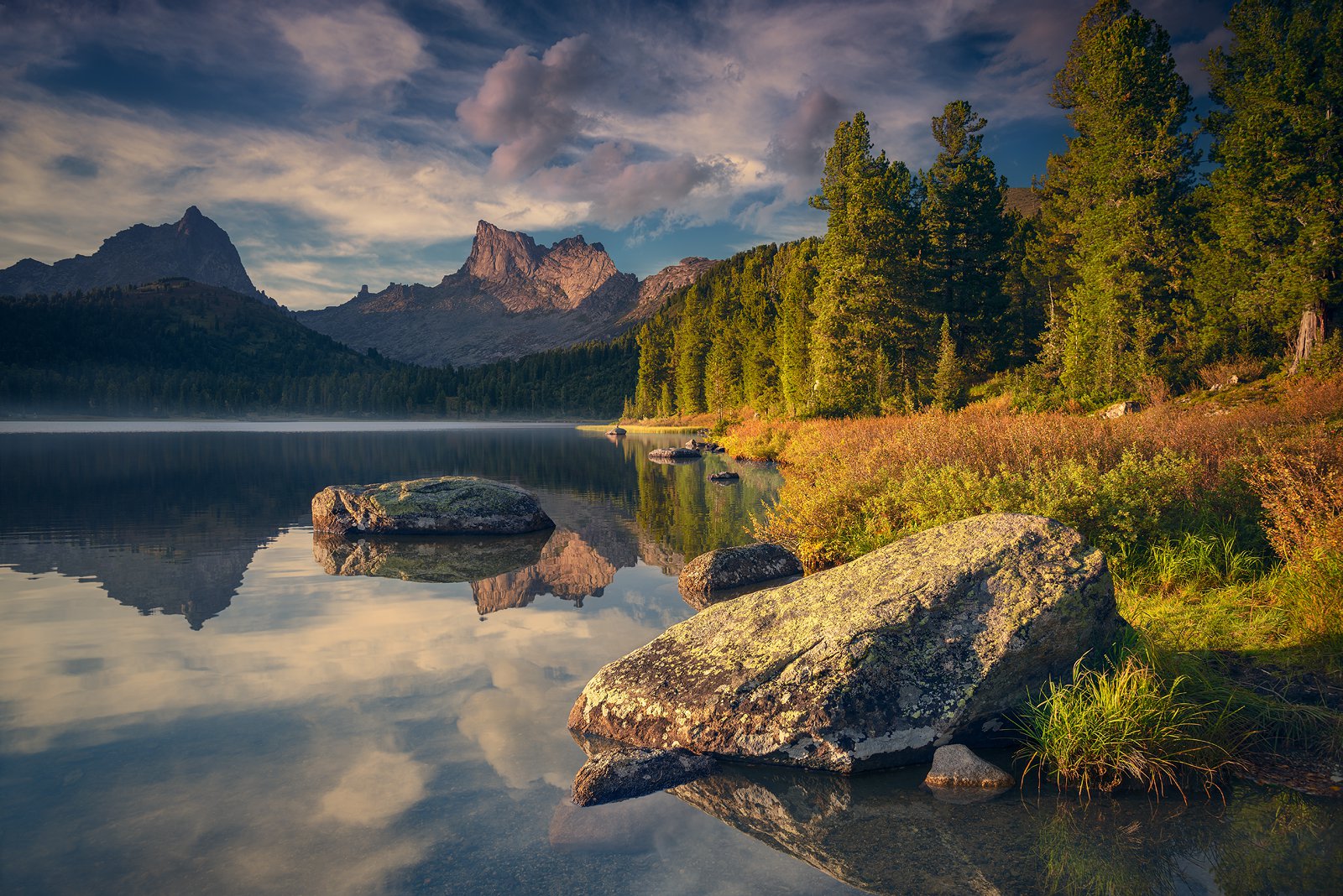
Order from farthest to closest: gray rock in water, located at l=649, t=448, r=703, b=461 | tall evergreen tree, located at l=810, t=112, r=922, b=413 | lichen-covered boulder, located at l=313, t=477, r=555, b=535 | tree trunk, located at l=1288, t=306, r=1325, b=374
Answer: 1. gray rock in water, located at l=649, t=448, r=703, b=461
2. tall evergreen tree, located at l=810, t=112, r=922, b=413
3. tree trunk, located at l=1288, t=306, r=1325, b=374
4. lichen-covered boulder, located at l=313, t=477, r=555, b=535

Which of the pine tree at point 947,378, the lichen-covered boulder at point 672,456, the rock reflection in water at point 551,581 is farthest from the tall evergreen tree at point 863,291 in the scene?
the rock reflection in water at point 551,581

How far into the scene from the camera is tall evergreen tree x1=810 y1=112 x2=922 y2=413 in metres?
40.0

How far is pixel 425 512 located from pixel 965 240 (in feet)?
137

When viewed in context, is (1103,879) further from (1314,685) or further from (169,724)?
(169,724)

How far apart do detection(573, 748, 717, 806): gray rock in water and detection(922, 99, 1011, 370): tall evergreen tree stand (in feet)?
144

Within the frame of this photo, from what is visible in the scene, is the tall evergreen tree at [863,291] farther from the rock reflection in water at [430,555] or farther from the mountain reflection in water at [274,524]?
the rock reflection in water at [430,555]

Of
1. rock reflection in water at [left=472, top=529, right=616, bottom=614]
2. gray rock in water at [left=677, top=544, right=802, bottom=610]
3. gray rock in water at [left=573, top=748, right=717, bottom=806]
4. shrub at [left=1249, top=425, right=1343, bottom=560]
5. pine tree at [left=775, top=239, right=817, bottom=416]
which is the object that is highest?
pine tree at [left=775, top=239, right=817, bottom=416]

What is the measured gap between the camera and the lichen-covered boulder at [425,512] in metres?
17.4

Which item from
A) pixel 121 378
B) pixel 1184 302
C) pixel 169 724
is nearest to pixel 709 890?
pixel 169 724

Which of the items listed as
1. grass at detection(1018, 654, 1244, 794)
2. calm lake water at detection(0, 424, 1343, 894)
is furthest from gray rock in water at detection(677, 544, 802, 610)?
grass at detection(1018, 654, 1244, 794)

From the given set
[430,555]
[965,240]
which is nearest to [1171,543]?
[430,555]

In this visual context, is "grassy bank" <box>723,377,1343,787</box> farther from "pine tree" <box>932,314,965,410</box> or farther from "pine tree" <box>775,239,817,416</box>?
"pine tree" <box>775,239,817,416</box>

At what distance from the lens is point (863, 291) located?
40.4 m

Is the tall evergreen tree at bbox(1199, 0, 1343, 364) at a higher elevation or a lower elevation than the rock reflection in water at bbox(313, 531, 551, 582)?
higher
